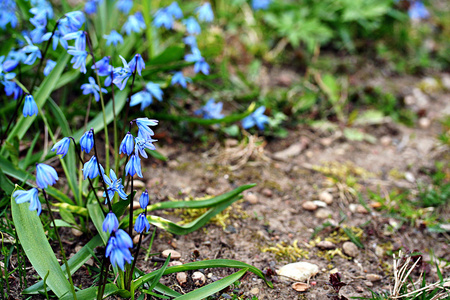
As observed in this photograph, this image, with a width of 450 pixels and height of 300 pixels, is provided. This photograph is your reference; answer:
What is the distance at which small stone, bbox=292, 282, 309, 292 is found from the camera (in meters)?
1.95

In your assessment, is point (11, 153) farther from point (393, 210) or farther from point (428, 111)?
point (428, 111)

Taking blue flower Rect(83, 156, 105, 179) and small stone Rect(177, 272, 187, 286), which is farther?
small stone Rect(177, 272, 187, 286)

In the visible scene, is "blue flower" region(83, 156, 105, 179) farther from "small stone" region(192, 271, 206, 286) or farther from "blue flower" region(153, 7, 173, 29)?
"blue flower" region(153, 7, 173, 29)

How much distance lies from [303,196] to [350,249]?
Answer: 53 cm

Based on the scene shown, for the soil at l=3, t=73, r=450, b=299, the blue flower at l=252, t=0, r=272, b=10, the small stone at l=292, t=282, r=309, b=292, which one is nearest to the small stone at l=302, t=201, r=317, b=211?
the soil at l=3, t=73, r=450, b=299

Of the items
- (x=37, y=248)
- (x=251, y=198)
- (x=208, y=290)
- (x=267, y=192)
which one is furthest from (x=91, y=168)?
(x=267, y=192)

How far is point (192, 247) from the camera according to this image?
218 cm

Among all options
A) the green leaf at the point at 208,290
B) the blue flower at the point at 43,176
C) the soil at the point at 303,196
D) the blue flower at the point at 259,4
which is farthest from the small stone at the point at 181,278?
the blue flower at the point at 259,4

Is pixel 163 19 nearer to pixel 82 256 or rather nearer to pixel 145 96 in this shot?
pixel 145 96

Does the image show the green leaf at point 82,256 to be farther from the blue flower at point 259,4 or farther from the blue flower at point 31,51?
the blue flower at point 259,4

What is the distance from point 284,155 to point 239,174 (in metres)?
0.47

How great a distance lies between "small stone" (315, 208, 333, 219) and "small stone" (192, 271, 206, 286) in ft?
2.98

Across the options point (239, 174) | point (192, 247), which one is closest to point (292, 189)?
point (239, 174)

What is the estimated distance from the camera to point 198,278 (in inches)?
77.2
